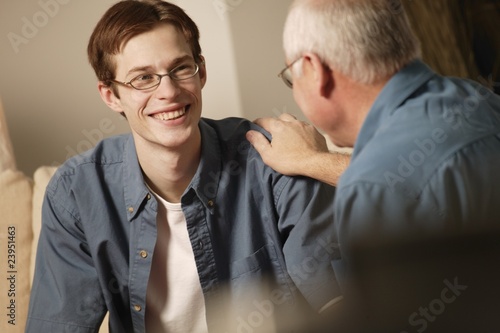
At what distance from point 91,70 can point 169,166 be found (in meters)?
0.65

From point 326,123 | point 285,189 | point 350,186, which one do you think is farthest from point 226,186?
point 350,186

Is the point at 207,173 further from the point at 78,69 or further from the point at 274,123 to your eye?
the point at 78,69

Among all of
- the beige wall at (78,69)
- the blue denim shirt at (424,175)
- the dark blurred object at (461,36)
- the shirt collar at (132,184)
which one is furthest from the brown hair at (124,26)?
the dark blurred object at (461,36)

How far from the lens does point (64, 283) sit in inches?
45.4

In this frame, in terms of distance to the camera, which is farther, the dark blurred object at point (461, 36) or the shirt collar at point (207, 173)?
the dark blurred object at point (461, 36)

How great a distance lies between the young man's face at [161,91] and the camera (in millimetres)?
1075

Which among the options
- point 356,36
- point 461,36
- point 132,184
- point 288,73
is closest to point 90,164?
point 132,184

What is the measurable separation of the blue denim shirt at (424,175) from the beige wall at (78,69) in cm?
98

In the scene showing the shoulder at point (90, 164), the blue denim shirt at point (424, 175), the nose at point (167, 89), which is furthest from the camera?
the shoulder at point (90, 164)

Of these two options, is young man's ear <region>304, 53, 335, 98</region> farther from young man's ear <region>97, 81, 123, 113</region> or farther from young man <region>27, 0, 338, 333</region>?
young man's ear <region>97, 81, 123, 113</region>

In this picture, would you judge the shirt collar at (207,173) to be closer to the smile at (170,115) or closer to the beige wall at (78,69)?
the smile at (170,115)

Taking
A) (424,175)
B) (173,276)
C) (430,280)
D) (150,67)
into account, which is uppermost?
(150,67)

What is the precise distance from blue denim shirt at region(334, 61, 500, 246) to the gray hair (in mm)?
74

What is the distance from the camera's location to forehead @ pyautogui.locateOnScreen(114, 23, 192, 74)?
1.07m
